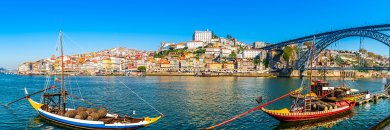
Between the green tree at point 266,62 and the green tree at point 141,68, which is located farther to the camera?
the green tree at point 266,62

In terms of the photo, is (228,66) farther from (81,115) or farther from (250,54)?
(81,115)

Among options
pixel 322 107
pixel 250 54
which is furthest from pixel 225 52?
pixel 322 107

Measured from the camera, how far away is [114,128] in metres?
19.6

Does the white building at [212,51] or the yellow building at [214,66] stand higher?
the white building at [212,51]

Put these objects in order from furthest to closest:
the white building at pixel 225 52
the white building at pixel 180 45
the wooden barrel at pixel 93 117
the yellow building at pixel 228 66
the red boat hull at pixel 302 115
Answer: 1. the white building at pixel 180 45
2. the white building at pixel 225 52
3. the yellow building at pixel 228 66
4. the red boat hull at pixel 302 115
5. the wooden barrel at pixel 93 117

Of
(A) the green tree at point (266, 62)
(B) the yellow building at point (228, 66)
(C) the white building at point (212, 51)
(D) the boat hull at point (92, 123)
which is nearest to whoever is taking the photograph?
(D) the boat hull at point (92, 123)

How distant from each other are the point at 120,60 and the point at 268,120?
486ft

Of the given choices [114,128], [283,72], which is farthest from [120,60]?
[114,128]

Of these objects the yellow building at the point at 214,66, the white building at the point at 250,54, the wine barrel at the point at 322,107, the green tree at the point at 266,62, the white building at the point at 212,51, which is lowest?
the wine barrel at the point at 322,107

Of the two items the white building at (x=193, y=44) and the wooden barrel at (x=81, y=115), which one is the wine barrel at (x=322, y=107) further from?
the white building at (x=193, y=44)

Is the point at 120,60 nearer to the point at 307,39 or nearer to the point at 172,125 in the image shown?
the point at 307,39

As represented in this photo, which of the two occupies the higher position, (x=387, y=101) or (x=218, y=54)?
(x=218, y=54)

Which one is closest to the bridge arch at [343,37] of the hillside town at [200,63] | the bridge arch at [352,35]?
the bridge arch at [352,35]

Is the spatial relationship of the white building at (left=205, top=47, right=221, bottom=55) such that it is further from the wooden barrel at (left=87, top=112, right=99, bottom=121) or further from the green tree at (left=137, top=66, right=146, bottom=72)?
the wooden barrel at (left=87, top=112, right=99, bottom=121)
